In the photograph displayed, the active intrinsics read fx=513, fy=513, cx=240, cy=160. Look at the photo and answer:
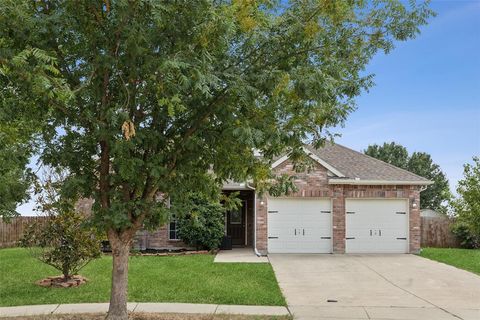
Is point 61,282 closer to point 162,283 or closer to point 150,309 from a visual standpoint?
point 162,283

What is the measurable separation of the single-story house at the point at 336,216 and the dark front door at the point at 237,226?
2701 mm

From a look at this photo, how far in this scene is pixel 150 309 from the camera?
940cm

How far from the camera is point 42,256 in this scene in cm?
1216

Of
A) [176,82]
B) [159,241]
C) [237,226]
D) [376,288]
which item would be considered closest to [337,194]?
[237,226]

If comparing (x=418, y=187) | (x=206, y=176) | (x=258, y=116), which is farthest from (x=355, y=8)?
(x=418, y=187)

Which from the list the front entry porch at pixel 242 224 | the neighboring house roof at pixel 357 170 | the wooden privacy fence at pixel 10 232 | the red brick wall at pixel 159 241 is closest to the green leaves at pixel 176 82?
the neighboring house roof at pixel 357 170

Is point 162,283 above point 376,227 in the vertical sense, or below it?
below

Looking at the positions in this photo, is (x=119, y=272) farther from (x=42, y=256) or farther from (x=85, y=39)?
(x=42, y=256)

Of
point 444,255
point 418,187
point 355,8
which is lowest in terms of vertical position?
point 444,255

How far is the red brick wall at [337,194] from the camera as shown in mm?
19266

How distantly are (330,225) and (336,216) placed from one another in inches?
16.3

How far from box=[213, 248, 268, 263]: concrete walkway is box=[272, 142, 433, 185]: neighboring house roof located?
3.47 metres

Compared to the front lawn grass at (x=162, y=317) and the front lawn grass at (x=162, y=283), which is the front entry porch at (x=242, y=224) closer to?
the front lawn grass at (x=162, y=283)

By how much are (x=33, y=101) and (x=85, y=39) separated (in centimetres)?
110
